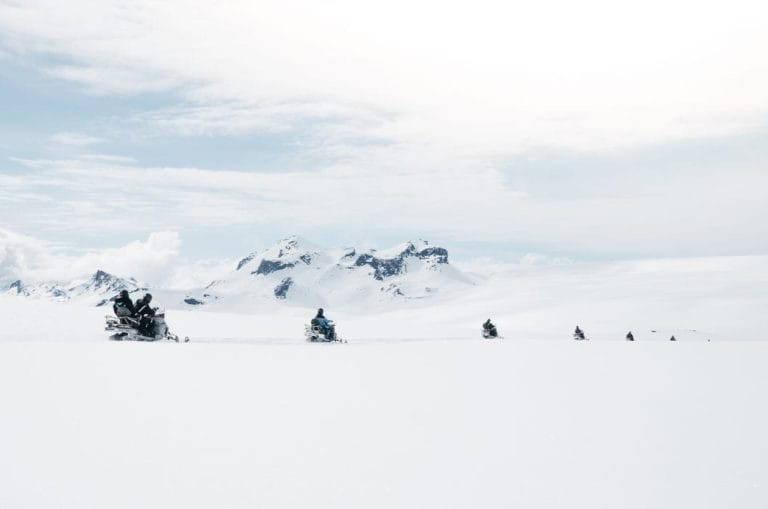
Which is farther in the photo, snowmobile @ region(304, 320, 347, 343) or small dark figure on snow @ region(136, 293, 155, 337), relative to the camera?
snowmobile @ region(304, 320, 347, 343)

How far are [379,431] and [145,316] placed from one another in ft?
75.5

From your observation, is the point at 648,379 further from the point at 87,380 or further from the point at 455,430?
the point at 87,380

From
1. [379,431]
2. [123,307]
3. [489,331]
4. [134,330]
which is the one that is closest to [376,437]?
[379,431]

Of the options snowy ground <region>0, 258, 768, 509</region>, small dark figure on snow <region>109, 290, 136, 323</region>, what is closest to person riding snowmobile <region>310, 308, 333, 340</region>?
small dark figure on snow <region>109, 290, 136, 323</region>

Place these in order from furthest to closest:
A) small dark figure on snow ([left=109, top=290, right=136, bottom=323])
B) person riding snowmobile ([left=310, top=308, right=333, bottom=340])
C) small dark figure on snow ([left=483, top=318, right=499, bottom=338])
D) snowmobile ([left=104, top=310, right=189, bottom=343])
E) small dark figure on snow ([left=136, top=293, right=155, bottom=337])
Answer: small dark figure on snow ([left=483, top=318, right=499, bottom=338]) < person riding snowmobile ([left=310, top=308, right=333, bottom=340]) < small dark figure on snow ([left=136, top=293, right=155, bottom=337]) < small dark figure on snow ([left=109, top=290, right=136, bottom=323]) < snowmobile ([left=104, top=310, right=189, bottom=343])

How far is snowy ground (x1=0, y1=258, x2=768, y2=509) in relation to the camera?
8188mm

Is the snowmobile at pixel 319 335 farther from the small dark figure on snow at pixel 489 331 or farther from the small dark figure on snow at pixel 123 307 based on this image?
the small dark figure on snow at pixel 489 331

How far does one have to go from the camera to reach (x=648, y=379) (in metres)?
15.7

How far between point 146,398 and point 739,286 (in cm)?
17261

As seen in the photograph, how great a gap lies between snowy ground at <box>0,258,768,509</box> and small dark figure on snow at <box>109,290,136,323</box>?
10283mm

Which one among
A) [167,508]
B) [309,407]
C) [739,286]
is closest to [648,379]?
[309,407]

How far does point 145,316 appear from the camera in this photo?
102 ft

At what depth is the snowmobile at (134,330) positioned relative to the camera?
3033 centimetres

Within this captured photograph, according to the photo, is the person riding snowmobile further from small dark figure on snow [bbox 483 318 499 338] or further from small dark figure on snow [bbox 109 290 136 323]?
small dark figure on snow [bbox 483 318 499 338]
